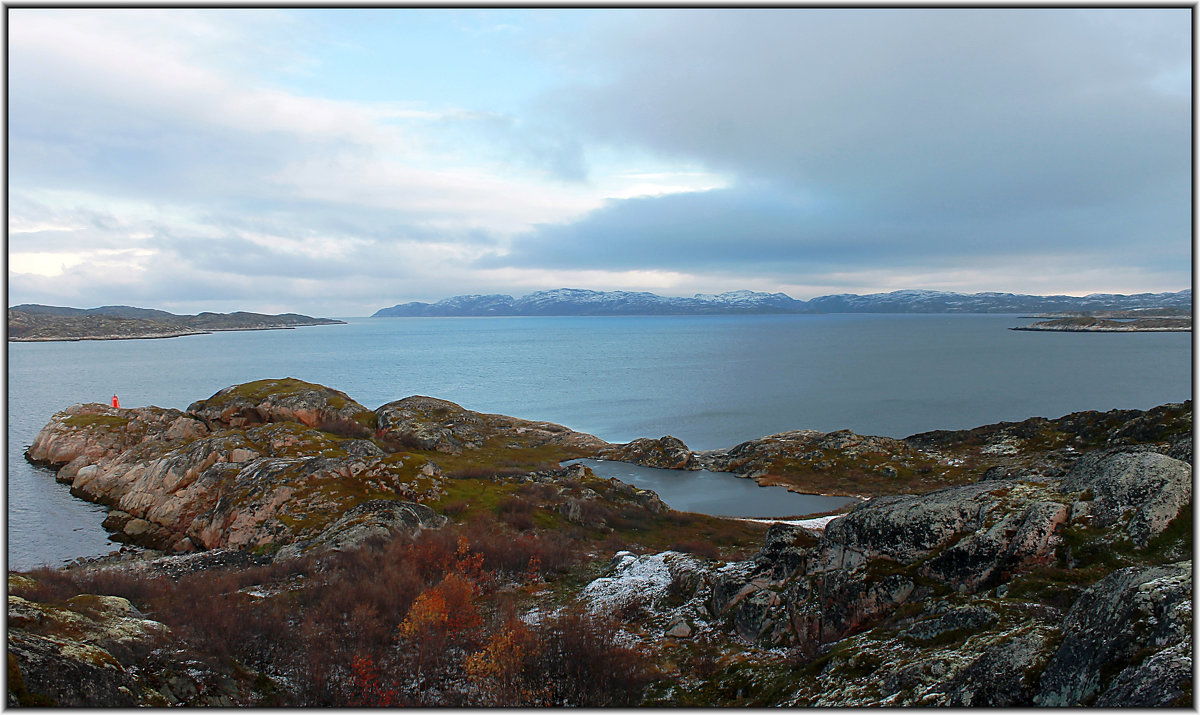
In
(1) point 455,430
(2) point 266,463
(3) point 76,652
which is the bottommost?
(1) point 455,430

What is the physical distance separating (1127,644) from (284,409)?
244 feet

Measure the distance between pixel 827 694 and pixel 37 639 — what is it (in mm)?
16078

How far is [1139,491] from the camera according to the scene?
549 inches

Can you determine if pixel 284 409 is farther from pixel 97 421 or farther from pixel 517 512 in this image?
pixel 517 512

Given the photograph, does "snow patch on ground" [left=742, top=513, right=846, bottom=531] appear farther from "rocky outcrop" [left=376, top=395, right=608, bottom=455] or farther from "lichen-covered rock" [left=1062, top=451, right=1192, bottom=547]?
"rocky outcrop" [left=376, top=395, right=608, bottom=455]

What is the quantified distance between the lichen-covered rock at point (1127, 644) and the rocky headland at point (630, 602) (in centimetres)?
3

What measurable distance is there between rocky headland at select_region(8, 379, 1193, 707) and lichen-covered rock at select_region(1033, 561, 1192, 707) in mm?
34

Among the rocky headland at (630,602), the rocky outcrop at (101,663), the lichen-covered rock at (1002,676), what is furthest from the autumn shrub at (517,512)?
the lichen-covered rock at (1002,676)

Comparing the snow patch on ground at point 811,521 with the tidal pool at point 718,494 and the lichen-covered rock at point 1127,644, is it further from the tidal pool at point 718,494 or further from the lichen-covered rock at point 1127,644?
the lichen-covered rock at point 1127,644

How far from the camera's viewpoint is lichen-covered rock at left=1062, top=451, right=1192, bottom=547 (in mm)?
Answer: 13195

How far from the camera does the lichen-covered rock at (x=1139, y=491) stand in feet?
43.3

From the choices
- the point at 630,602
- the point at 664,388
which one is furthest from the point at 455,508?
the point at 664,388

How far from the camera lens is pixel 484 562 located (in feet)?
91.1

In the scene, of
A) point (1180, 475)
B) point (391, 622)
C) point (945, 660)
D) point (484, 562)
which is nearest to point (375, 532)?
point (484, 562)
